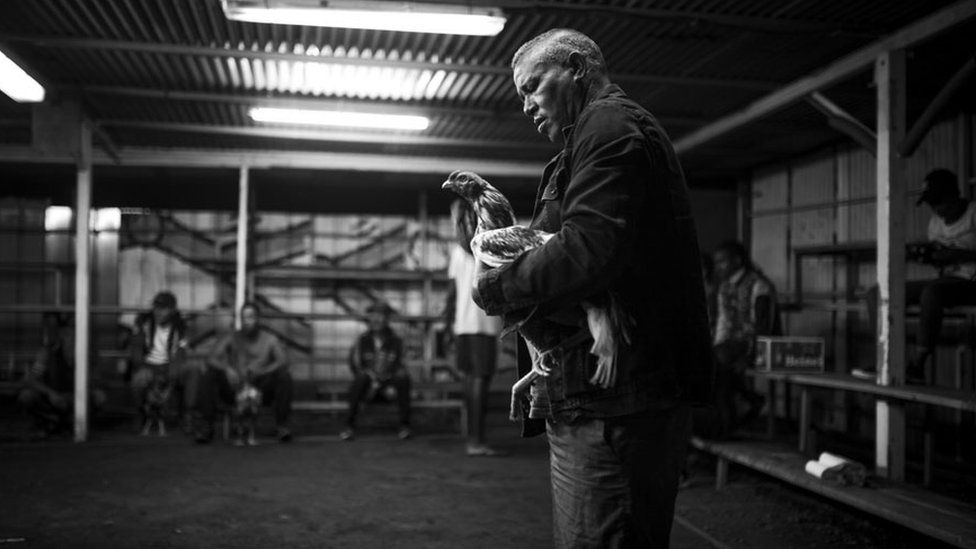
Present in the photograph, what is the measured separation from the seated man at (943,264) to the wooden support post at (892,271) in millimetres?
434

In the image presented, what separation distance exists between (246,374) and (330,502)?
2.77 m

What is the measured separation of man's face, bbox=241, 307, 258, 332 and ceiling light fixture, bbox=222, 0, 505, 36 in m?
3.67

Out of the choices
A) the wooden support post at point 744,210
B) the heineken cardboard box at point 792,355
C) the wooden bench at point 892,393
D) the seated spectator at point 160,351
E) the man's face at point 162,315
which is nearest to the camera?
the wooden bench at point 892,393

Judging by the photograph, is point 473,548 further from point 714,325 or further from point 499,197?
point 714,325

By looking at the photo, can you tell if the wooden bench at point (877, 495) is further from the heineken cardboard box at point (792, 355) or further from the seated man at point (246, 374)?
the seated man at point (246, 374)

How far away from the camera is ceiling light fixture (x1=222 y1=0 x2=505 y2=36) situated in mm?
4339

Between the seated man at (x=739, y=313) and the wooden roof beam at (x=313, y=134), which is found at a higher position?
the wooden roof beam at (x=313, y=134)

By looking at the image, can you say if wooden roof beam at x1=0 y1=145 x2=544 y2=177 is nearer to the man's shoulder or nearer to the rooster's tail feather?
the man's shoulder

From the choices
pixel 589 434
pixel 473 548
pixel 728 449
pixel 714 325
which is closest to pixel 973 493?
pixel 728 449

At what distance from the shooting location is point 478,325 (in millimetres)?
6215

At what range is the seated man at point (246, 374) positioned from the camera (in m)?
7.11

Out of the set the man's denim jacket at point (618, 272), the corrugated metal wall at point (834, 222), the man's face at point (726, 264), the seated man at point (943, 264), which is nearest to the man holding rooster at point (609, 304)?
the man's denim jacket at point (618, 272)

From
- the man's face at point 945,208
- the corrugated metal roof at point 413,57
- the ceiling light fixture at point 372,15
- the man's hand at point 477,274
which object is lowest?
the man's hand at point 477,274

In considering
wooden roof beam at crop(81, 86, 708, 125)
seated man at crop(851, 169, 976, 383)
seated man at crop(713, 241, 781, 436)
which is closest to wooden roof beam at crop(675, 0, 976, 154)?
wooden roof beam at crop(81, 86, 708, 125)
